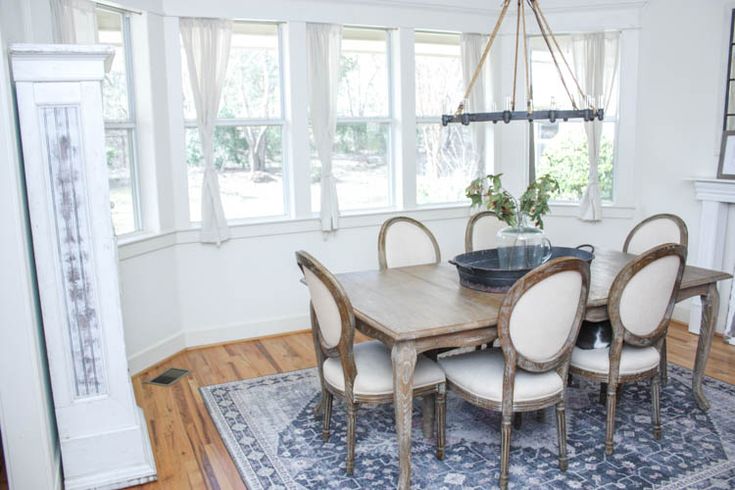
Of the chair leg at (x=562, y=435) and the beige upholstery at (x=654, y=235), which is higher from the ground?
the beige upholstery at (x=654, y=235)

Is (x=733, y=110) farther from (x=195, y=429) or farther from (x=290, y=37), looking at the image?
(x=195, y=429)

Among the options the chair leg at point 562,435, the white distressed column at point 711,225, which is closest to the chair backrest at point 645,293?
Answer: the chair leg at point 562,435

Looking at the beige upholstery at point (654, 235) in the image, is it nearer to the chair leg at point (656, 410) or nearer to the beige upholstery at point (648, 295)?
the beige upholstery at point (648, 295)

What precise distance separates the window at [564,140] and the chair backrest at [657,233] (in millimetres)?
1496

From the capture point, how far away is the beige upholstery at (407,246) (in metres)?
3.93

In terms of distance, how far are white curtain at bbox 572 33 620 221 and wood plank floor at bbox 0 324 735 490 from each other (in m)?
1.28

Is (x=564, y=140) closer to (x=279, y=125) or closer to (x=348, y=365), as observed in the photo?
(x=279, y=125)

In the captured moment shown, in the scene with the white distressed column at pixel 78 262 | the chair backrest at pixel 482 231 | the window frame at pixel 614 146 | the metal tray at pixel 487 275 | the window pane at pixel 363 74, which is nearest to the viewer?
the white distressed column at pixel 78 262

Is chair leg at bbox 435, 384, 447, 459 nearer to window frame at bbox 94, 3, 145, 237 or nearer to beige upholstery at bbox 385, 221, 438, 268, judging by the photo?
beige upholstery at bbox 385, 221, 438, 268

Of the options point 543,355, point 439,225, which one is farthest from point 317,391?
point 439,225

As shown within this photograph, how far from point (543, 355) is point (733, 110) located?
2.97 m

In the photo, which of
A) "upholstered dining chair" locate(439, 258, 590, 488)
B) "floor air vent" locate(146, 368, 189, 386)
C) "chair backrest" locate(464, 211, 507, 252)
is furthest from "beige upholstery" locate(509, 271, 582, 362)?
"floor air vent" locate(146, 368, 189, 386)

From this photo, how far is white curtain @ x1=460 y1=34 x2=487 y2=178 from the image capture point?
17.6 feet

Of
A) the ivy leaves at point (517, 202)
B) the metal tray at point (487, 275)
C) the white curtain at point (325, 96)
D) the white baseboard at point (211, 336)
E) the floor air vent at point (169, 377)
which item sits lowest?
the floor air vent at point (169, 377)
